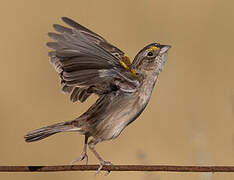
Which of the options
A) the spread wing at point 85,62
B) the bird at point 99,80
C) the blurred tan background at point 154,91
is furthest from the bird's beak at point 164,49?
the blurred tan background at point 154,91

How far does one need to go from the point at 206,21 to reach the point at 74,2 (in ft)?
9.50

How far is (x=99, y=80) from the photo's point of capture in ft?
18.4

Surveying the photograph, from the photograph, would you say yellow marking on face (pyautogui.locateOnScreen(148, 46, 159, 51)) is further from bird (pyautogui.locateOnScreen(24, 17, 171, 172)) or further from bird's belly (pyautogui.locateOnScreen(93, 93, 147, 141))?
bird's belly (pyautogui.locateOnScreen(93, 93, 147, 141))

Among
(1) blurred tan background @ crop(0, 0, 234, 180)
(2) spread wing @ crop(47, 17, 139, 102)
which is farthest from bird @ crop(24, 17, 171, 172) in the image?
(1) blurred tan background @ crop(0, 0, 234, 180)

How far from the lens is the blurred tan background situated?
9.45m

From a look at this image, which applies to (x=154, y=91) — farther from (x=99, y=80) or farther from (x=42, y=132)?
(x=99, y=80)

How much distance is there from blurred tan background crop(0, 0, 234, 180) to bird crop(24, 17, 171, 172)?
94cm

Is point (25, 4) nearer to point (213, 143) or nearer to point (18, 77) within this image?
point (18, 77)

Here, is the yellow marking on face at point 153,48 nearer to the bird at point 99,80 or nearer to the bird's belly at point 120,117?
the bird at point 99,80

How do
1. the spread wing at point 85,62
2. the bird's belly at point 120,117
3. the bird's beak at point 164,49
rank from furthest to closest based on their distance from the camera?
the bird's beak at point 164,49 → the bird's belly at point 120,117 → the spread wing at point 85,62

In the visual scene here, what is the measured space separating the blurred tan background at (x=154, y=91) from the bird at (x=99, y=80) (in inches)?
36.9

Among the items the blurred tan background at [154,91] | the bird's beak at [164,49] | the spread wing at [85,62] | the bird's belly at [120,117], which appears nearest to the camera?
the spread wing at [85,62]

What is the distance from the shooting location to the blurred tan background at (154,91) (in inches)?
372

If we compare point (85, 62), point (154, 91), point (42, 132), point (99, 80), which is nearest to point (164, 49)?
point (99, 80)
